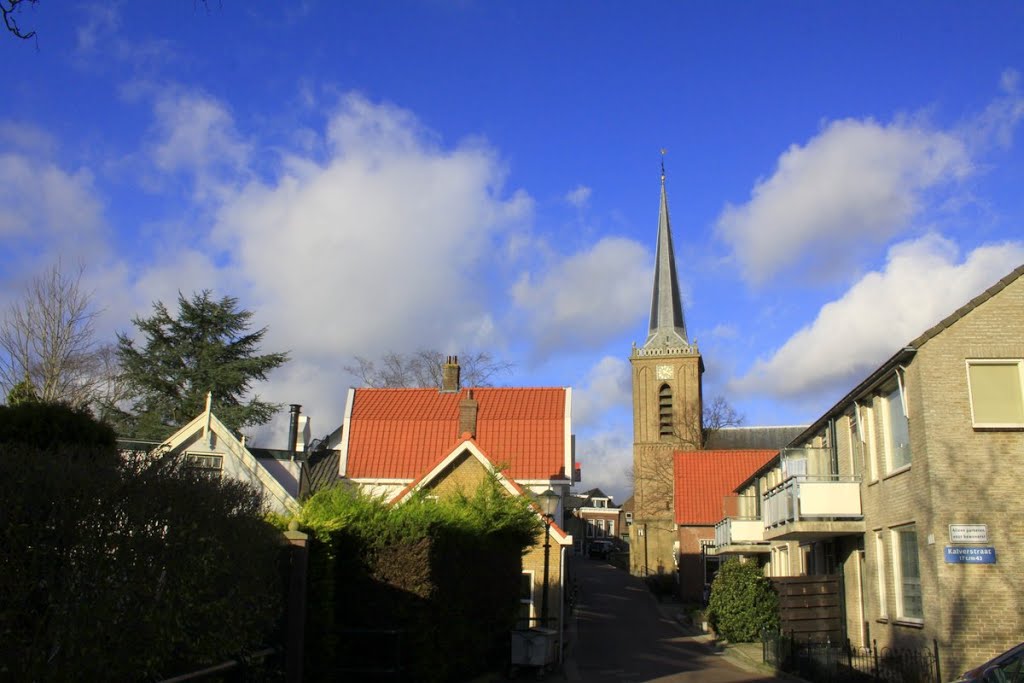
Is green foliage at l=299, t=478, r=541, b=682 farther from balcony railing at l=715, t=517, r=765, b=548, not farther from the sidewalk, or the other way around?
balcony railing at l=715, t=517, r=765, b=548

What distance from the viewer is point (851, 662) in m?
16.5

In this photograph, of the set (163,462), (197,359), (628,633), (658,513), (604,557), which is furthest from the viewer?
(604,557)

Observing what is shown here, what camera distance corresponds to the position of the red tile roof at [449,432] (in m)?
27.0

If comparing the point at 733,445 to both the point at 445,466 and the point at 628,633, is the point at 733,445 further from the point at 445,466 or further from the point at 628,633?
the point at 445,466

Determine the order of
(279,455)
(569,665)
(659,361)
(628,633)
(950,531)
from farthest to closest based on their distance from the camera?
(659,361) < (279,455) < (628,633) < (569,665) < (950,531)

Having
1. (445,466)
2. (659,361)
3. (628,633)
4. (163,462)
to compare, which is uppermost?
Result: (659,361)

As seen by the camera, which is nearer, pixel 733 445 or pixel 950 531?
pixel 950 531

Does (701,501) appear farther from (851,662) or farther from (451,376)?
(851,662)

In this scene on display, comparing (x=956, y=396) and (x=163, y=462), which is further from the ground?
(x=956, y=396)

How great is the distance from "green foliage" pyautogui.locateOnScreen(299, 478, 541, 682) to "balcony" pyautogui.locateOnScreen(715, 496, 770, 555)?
51.8 ft

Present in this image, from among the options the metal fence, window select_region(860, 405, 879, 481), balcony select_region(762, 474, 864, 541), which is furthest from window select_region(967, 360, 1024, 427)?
balcony select_region(762, 474, 864, 541)

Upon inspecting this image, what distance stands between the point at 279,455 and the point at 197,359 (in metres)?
8.57

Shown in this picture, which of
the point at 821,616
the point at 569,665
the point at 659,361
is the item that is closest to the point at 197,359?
the point at 569,665

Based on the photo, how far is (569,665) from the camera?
19.7 meters
